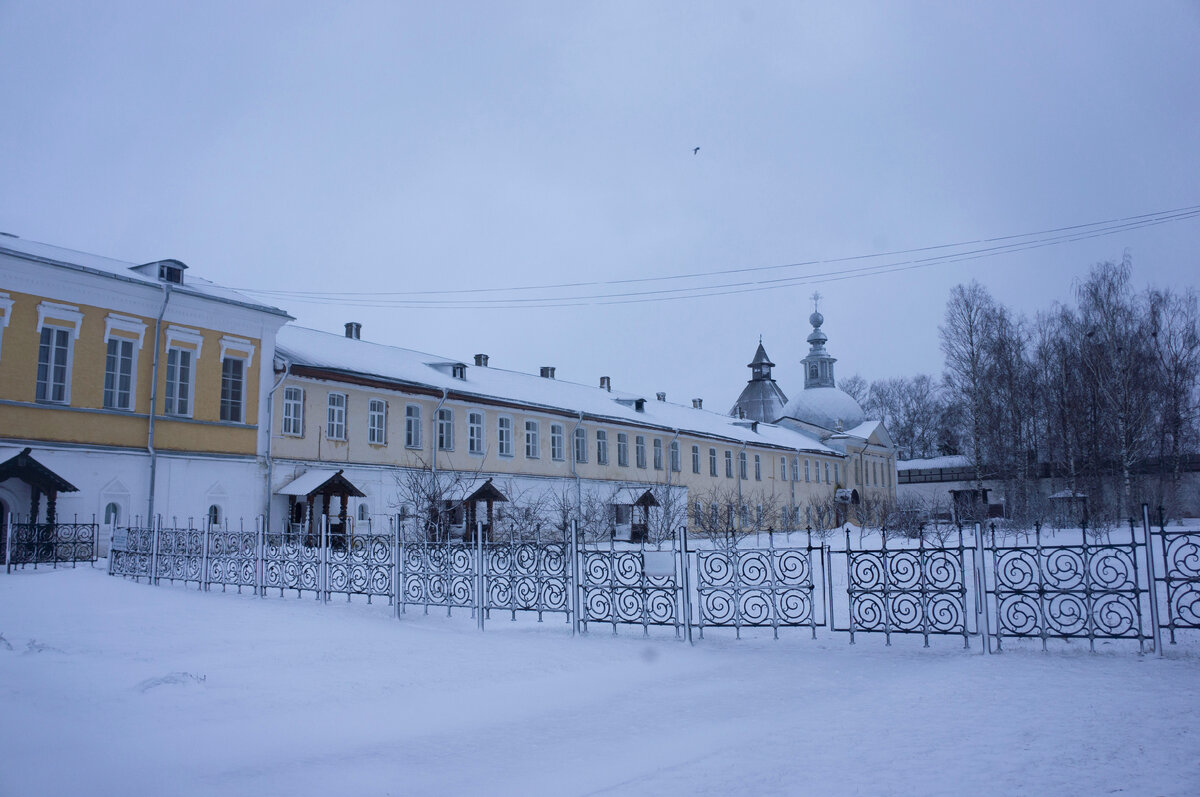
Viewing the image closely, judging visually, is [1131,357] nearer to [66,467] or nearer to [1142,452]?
[1142,452]

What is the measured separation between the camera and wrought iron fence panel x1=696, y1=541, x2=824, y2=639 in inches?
367

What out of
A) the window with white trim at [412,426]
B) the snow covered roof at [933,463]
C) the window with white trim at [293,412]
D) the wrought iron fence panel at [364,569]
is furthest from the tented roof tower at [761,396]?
the wrought iron fence panel at [364,569]

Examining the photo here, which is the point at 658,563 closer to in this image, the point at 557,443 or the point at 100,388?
the point at 100,388

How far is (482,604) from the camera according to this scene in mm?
10578

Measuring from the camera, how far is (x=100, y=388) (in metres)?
19.4

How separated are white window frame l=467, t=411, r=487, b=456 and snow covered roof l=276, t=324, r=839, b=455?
2.72ft

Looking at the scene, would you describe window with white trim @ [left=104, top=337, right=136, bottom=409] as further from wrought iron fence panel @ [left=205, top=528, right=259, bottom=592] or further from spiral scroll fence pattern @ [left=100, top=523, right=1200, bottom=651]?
spiral scroll fence pattern @ [left=100, top=523, right=1200, bottom=651]

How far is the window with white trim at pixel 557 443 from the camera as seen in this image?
31656mm

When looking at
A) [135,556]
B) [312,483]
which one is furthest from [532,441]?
[135,556]

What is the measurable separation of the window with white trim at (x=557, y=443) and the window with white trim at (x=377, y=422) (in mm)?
7849

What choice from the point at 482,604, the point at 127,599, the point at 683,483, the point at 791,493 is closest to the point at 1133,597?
the point at 482,604

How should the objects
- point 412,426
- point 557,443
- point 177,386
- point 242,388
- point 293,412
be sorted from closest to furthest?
point 177,386 → point 242,388 → point 293,412 → point 412,426 → point 557,443

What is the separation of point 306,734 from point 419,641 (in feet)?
10.6

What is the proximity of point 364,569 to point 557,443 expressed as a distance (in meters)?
19.7
